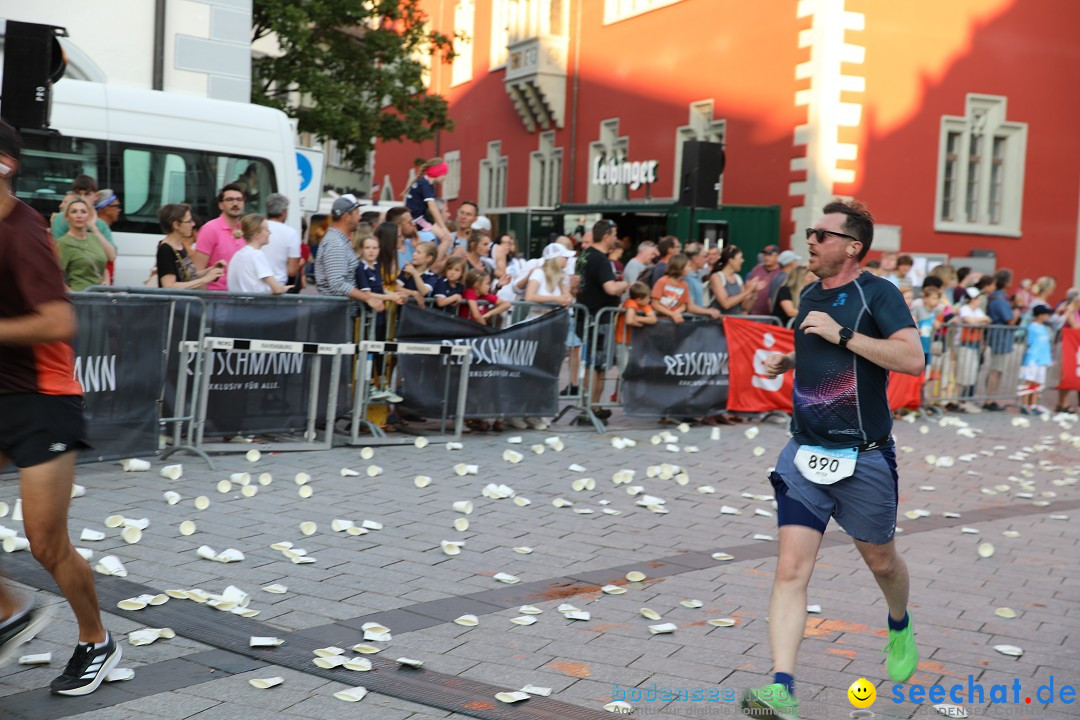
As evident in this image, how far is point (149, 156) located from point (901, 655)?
11.0m

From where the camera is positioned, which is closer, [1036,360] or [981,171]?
[1036,360]

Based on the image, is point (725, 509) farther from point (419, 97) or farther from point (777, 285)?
point (419, 97)

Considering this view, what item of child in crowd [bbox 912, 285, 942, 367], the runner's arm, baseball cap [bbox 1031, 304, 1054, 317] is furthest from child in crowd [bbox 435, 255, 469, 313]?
baseball cap [bbox 1031, 304, 1054, 317]

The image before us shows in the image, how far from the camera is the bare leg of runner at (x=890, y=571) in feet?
A: 15.4

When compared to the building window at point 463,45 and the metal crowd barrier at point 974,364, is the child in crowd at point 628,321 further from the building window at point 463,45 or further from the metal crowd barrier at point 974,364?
the building window at point 463,45

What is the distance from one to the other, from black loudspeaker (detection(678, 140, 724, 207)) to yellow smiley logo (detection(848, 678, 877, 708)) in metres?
12.4

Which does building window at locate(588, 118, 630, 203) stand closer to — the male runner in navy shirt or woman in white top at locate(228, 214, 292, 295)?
woman in white top at locate(228, 214, 292, 295)

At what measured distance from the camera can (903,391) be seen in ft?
49.1

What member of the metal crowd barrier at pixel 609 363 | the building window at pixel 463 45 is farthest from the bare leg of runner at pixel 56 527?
the building window at pixel 463 45

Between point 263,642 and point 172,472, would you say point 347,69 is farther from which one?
point 263,642

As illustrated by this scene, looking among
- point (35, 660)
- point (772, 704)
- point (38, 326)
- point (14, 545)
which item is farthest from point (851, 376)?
point (14, 545)

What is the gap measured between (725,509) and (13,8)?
12.8 m

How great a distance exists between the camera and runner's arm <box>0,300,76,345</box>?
4027 mm

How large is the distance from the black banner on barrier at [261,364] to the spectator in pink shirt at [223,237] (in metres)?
1.36
